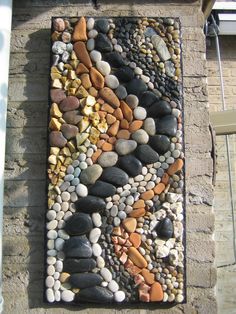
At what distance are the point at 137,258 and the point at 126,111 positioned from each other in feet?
2.86

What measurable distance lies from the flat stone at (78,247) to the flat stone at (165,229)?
0.41 m

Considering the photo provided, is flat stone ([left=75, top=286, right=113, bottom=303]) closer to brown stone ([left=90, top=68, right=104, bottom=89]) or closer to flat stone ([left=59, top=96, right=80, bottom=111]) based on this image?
flat stone ([left=59, top=96, right=80, bottom=111])

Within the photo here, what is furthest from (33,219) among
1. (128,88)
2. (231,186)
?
(231,186)

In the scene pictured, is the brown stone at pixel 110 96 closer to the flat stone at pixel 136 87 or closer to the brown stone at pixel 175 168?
the flat stone at pixel 136 87

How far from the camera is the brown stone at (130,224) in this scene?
2.78m

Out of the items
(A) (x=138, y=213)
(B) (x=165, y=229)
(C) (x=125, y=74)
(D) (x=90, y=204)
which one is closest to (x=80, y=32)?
(C) (x=125, y=74)

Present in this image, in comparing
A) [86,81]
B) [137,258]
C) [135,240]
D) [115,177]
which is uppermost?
[86,81]

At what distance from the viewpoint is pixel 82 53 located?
2986 mm

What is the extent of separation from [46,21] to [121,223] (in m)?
1.39

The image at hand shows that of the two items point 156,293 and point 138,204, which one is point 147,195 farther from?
point 156,293

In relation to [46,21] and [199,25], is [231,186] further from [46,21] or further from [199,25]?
[46,21]

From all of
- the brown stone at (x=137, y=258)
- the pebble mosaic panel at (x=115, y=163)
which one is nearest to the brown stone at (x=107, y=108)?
the pebble mosaic panel at (x=115, y=163)

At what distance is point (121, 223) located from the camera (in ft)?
9.16

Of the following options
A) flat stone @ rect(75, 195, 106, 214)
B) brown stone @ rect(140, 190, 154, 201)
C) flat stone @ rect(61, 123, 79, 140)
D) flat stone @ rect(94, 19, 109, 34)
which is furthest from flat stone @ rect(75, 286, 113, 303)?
flat stone @ rect(94, 19, 109, 34)
